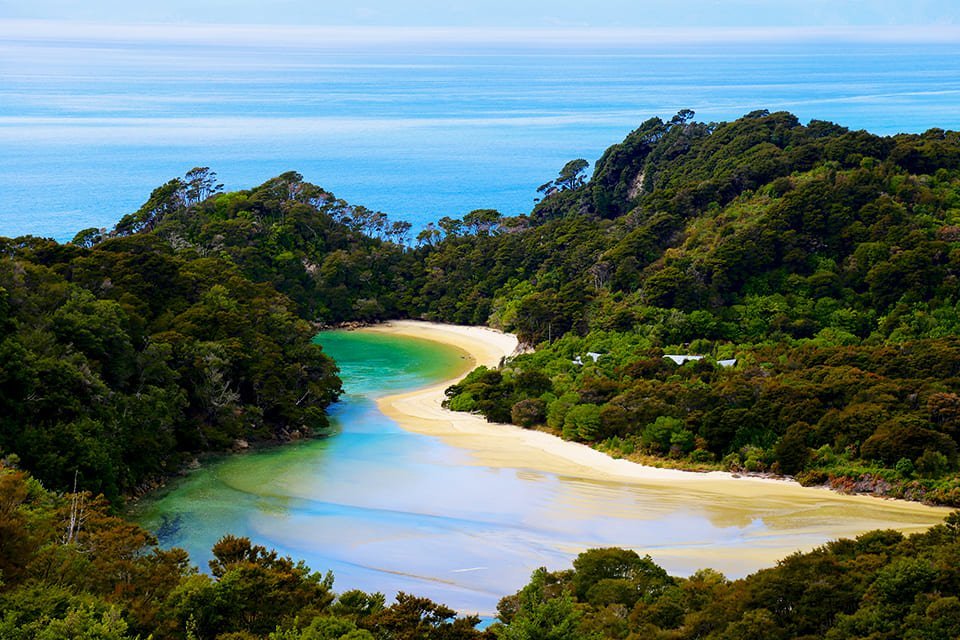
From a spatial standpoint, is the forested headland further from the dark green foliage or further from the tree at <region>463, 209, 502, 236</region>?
the tree at <region>463, 209, 502, 236</region>

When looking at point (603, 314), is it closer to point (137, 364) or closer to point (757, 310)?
point (757, 310)

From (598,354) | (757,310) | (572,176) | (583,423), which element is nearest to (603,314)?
(598,354)

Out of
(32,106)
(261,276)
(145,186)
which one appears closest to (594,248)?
(261,276)

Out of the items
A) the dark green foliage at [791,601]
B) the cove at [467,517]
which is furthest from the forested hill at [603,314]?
the dark green foliage at [791,601]

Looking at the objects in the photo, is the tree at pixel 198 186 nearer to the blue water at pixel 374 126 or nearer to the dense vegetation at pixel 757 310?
the blue water at pixel 374 126

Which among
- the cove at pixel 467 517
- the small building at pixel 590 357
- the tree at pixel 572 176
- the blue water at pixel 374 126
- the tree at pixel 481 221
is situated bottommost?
the cove at pixel 467 517

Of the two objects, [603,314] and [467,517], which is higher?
[603,314]
